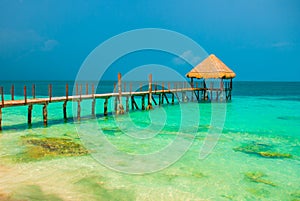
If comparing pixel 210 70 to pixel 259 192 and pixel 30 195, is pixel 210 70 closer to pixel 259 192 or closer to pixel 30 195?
pixel 259 192

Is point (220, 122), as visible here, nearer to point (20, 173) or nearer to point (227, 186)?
point (227, 186)

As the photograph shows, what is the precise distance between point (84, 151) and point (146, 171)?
253 centimetres

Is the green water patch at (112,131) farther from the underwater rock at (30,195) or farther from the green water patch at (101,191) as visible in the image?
the underwater rock at (30,195)

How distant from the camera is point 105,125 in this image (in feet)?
46.3

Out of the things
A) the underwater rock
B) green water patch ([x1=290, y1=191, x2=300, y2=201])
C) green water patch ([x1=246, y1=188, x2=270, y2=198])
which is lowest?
green water patch ([x1=290, y1=191, x2=300, y2=201])

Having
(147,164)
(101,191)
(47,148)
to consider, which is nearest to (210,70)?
(147,164)

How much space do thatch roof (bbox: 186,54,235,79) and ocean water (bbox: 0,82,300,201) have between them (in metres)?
10.8

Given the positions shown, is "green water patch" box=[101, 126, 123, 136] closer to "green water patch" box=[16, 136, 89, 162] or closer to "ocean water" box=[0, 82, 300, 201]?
"ocean water" box=[0, 82, 300, 201]

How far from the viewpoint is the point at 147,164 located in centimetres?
809

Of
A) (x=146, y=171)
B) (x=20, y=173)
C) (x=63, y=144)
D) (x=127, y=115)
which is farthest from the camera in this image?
(x=127, y=115)

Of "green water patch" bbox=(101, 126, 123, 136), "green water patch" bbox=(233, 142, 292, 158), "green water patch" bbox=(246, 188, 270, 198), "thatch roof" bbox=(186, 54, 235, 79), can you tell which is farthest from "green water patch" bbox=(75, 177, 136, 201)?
"thatch roof" bbox=(186, 54, 235, 79)

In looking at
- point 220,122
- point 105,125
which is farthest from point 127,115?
point 220,122

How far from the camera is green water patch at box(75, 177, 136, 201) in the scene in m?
5.85

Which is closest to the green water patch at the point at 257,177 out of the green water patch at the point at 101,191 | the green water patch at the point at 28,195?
the green water patch at the point at 101,191
